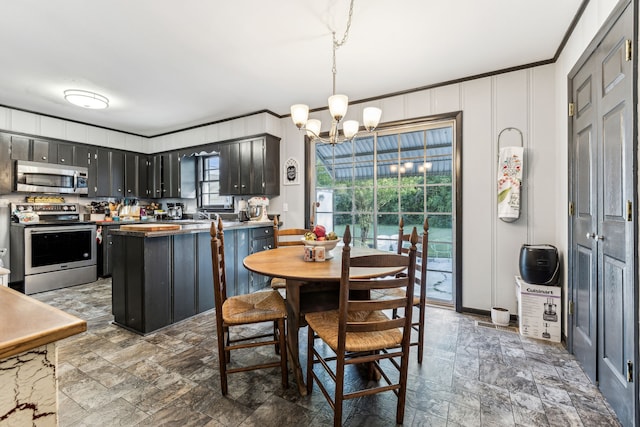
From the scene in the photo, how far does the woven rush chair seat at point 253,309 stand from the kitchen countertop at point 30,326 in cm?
113

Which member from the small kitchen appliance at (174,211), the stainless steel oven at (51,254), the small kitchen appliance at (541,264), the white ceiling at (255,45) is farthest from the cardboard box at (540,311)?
the stainless steel oven at (51,254)

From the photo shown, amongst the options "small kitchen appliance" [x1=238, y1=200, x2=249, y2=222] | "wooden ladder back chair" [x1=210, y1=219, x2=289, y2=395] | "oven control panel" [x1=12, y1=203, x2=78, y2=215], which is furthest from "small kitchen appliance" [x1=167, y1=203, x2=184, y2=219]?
"wooden ladder back chair" [x1=210, y1=219, x2=289, y2=395]

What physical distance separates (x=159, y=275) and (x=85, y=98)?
251 cm

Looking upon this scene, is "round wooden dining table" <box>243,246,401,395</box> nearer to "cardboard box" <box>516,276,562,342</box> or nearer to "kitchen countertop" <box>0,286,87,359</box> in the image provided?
"kitchen countertop" <box>0,286,87,359</box>

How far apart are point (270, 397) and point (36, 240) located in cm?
423

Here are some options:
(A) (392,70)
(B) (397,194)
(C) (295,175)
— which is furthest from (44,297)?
(A) (392,70)

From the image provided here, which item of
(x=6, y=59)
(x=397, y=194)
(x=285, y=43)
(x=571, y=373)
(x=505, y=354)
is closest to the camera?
(x=571, y=373)

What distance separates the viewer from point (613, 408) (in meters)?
1.71

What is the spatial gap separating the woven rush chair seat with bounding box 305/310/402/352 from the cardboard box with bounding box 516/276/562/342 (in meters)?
1.73

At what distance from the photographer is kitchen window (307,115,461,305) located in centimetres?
353

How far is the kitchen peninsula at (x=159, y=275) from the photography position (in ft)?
8.91

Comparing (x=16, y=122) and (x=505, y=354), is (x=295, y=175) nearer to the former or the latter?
(x=505, y=354)

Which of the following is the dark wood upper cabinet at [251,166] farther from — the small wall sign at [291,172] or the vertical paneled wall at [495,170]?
the vertical paneled wall at [495,170]

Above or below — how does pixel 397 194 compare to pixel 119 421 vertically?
above
